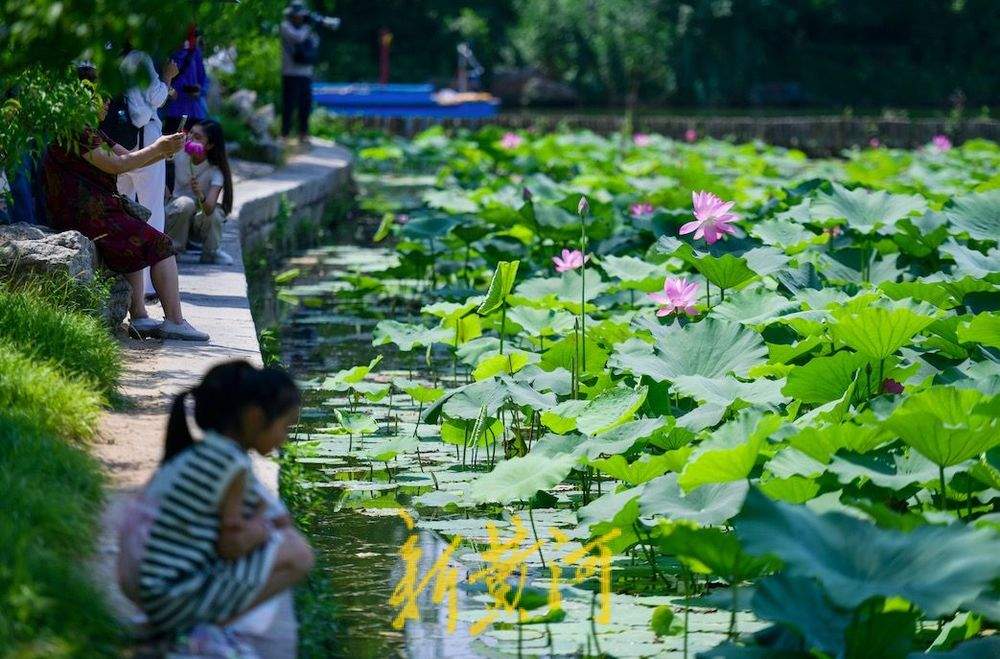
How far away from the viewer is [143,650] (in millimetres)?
2746

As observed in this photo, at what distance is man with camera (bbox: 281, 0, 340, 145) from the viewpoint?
43.6 ft

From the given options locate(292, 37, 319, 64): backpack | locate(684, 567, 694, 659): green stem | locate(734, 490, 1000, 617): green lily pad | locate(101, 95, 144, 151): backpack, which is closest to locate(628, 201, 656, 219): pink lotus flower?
locate(101, 95, 144, 151): backpack

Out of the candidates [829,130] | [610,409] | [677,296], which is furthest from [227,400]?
[829,130]

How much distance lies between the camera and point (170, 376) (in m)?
4.77

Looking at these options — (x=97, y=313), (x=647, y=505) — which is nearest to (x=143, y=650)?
(x=647, y=505)

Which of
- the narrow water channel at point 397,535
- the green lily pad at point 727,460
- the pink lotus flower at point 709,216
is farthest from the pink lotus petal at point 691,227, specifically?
the green lily pad at point 727,460

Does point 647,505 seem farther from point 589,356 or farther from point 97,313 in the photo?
point 97,313

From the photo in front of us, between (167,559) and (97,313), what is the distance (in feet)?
8.27

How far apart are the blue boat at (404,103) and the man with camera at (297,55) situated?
8.12 metres

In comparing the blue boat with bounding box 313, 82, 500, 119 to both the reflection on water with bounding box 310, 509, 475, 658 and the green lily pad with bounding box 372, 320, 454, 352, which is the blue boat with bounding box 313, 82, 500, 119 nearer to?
the green lily pad with bounding box 372, 320, 454, 352

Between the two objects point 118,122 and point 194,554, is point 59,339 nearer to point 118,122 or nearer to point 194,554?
point 118,122

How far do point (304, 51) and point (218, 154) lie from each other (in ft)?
20.2

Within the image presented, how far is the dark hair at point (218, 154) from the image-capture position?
24.1 feet

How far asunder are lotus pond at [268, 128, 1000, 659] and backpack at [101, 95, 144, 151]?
3.92 ft
